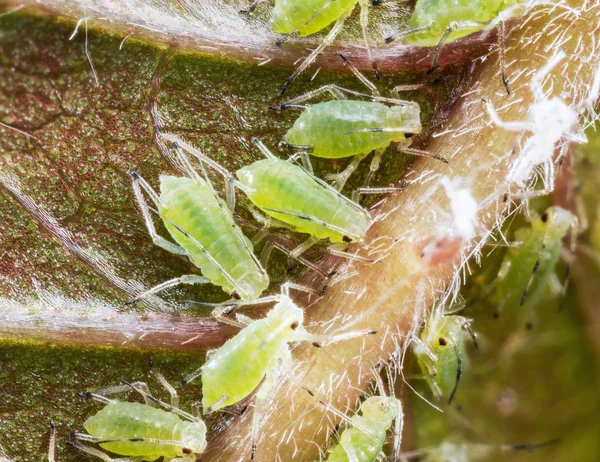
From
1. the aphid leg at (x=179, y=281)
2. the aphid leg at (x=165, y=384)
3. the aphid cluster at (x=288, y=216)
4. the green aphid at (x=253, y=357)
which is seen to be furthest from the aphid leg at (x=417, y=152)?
the aphid leg at (x=165, y=384)

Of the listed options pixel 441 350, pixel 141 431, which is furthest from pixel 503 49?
pixel 141 431

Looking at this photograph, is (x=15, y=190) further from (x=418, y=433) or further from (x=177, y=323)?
(x=418, y=433)

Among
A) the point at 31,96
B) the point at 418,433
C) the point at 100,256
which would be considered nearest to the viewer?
the point at 31,96

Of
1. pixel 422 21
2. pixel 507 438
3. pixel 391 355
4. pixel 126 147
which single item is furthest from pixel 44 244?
pixel 507 438

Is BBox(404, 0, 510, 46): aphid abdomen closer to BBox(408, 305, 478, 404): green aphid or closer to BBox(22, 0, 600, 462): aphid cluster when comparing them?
A: BBox(22, 0, 600, 462): aphid cluster

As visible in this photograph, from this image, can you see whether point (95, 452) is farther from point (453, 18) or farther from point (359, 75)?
point (453, 18)

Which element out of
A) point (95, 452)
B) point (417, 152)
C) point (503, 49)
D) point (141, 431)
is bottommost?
point (95, 452)
